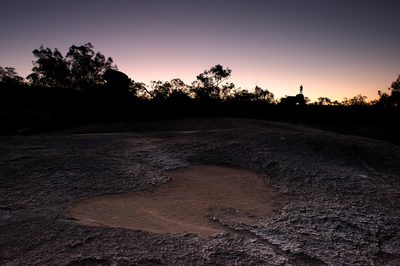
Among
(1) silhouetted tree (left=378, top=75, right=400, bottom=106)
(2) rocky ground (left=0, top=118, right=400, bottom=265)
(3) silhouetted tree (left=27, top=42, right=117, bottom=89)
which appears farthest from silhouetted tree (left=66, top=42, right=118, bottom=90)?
(1) silhouetted tree (left=378, top=75, right=400, bottom=106)

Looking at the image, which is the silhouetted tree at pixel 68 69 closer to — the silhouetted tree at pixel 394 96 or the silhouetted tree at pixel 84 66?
the silhouetted tree at pixel 84 66

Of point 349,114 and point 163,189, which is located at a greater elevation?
point 349,114

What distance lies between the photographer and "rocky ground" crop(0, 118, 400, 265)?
152 centimetres

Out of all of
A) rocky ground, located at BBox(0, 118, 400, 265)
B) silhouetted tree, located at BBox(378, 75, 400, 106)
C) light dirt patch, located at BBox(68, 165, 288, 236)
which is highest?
silhouetted tree, located at BBox(378, 75, 400, 106)

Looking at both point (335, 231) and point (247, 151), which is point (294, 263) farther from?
point (247, 151)

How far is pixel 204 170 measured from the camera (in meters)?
3.70

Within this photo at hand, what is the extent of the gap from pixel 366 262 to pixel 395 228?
0.72 metres

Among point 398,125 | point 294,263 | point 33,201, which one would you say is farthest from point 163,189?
point 398,125

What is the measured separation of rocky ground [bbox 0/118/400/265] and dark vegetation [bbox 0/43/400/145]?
330 inches

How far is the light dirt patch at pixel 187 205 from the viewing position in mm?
2000

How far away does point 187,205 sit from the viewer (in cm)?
249

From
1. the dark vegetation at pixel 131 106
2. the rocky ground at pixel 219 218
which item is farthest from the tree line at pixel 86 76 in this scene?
the rocky ground at pixel 219 218

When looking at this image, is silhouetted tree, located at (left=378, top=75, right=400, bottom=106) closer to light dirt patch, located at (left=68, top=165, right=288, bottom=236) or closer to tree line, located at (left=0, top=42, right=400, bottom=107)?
tree line, located at (left=0, top=42, right=400, bottom=107)

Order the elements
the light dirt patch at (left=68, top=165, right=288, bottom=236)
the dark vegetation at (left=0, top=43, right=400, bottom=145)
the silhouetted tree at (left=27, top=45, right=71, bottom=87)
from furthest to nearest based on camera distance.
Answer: the silhouetted tree at (left=27, top=45, right=71, bottom=87)
the dark vegetation at (left=0, top=43, right=400, bottom=145)
the light dirt patch at (left=68, top=165, right=288, bottom=236)
